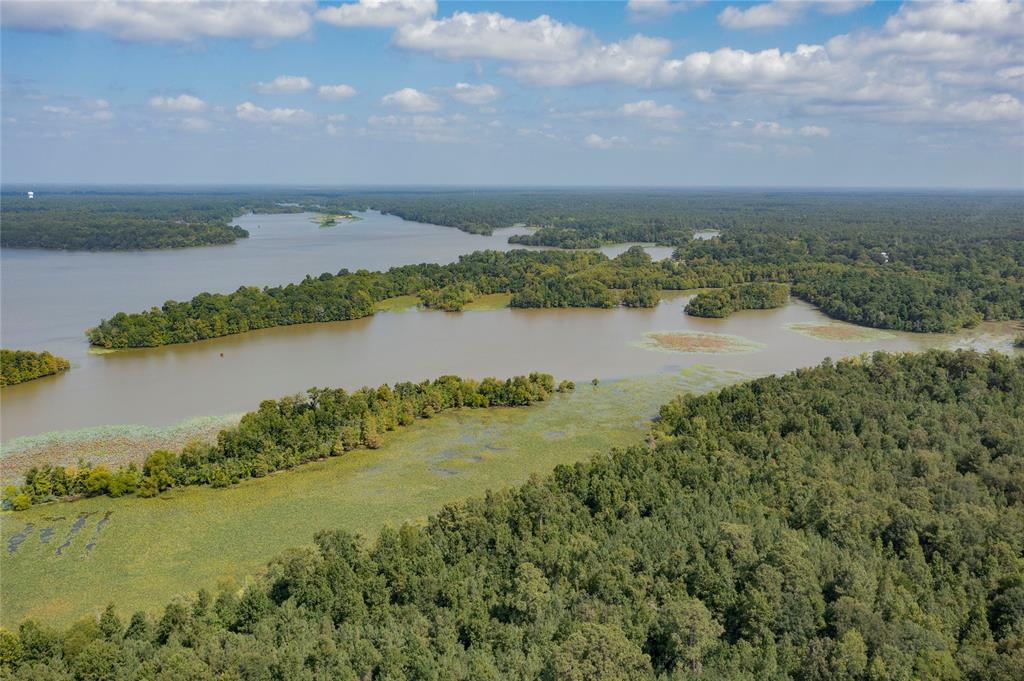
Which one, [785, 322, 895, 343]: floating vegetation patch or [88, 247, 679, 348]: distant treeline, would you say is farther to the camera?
[785, 322, 895, 343]: floating vegetation patch

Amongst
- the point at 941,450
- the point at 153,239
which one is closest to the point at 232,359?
the point at 941,450

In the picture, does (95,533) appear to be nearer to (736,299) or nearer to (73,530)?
(73,530)

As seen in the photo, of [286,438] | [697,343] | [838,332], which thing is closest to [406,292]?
[697,343]

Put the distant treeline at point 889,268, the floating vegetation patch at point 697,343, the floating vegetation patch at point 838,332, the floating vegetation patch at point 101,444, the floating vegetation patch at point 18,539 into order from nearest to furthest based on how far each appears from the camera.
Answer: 1. the floating vegetation patch at point 18,539
2. the floating vegetation patch at point 101,444
3. the floating vegetation patch at point 697,343
4. the floating vegetation patch at point 838,332
5. the distant treeline at point 889,268

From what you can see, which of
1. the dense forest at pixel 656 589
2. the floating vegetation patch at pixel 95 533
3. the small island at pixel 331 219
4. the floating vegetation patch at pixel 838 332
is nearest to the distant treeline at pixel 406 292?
the floating vegetation patch at pixel 838 332

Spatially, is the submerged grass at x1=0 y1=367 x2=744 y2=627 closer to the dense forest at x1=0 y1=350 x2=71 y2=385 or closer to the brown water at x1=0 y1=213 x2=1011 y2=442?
the brown water at x1=0 y1=213 x2=1011 y2=442

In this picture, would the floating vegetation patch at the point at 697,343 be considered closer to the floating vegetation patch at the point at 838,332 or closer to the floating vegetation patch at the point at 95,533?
the floating vegetation patch at the point at 838,332

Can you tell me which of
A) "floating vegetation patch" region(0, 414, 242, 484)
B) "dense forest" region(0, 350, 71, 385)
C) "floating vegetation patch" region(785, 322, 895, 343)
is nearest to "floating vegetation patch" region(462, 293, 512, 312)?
"floating vegetation patch" region(785, 322, 895, 343)
